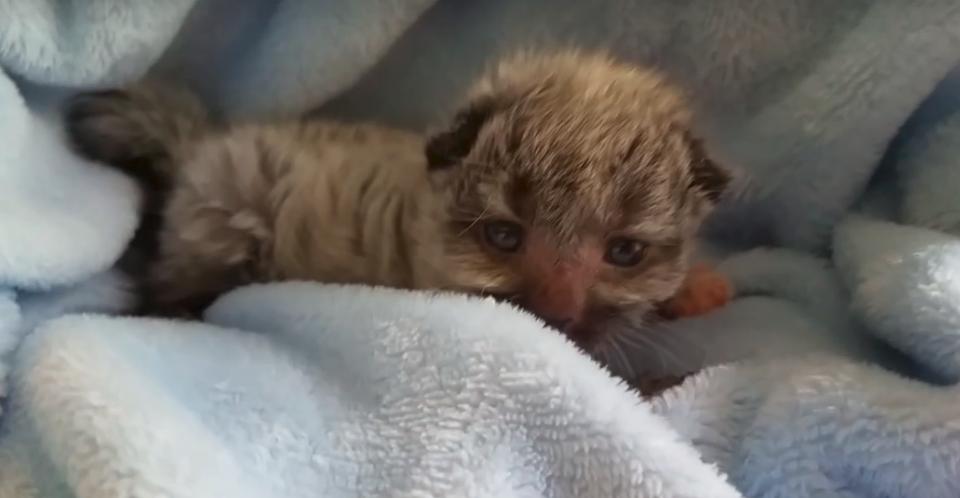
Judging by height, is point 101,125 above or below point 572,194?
below

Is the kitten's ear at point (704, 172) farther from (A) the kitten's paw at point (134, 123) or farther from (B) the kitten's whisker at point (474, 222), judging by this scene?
(A) the kitten's paw at point (134, 123)

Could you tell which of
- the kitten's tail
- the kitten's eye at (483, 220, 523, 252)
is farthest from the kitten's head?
the kitten's tail

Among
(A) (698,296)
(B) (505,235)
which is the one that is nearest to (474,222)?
(B) (505,235)

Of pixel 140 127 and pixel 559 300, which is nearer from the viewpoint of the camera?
pixel 559 300

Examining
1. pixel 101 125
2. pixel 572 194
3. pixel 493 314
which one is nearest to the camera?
pixel 493 314

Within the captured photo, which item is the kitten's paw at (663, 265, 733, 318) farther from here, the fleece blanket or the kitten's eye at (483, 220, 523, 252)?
the kitten's eye at (483, 220, 523, 252)

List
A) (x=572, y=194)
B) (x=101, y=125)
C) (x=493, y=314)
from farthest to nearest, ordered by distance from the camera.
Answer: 1. (x=101, y=125)
2. (x=572, y=194)
3. (x=493, y=314)

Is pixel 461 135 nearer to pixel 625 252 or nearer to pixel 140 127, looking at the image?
pixel 625 252
